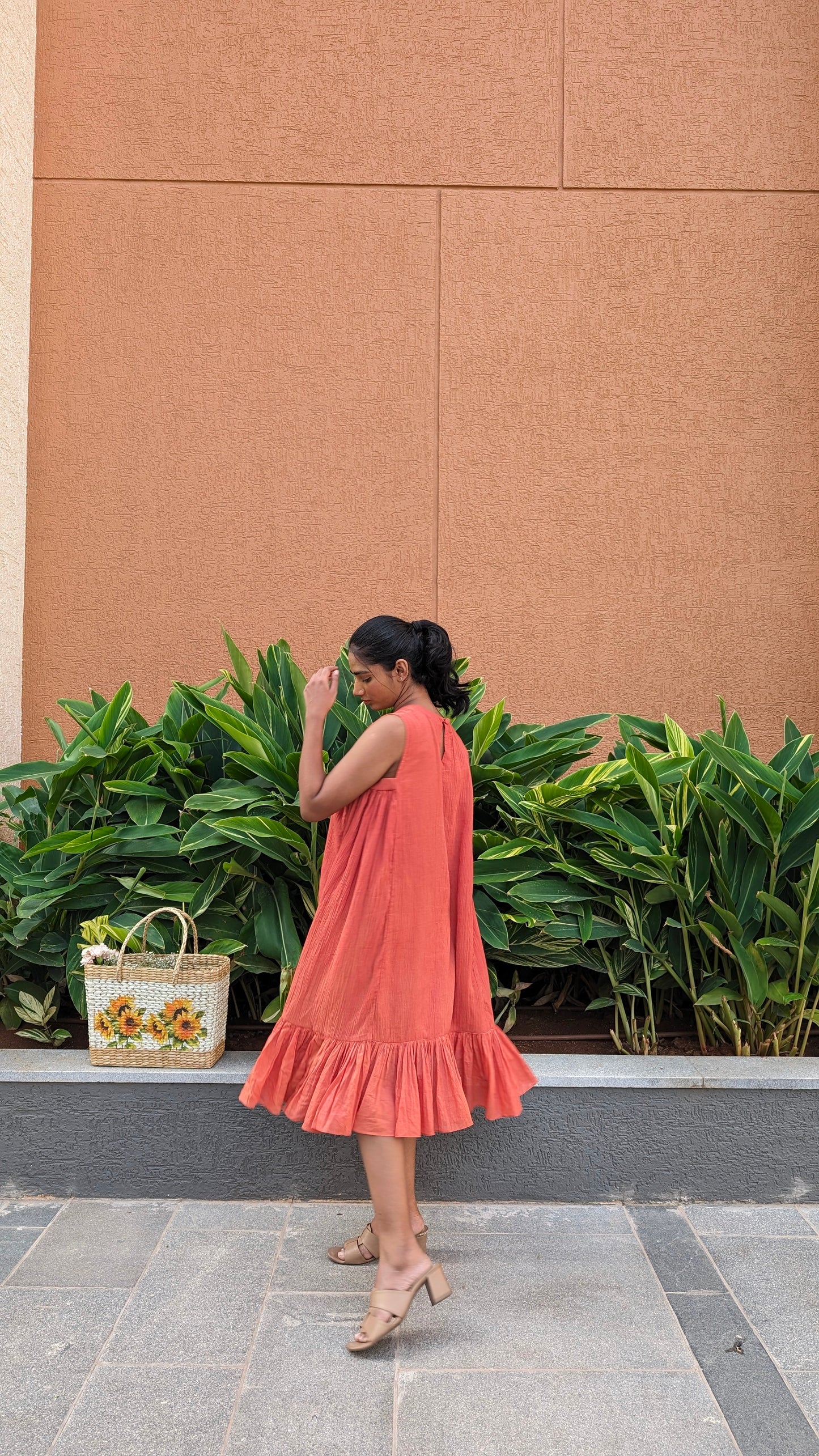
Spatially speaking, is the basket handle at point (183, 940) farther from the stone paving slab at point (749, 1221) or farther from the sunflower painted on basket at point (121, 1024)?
the stone paving slab at point (749, 1221)

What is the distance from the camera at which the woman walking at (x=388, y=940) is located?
230 centimetres

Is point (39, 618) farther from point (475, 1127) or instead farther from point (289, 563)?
point (475, 1127)

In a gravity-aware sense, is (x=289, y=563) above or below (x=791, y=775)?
above

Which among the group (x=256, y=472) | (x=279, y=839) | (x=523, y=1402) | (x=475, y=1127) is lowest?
(x=523, y=1402)

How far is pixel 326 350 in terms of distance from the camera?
4352mm

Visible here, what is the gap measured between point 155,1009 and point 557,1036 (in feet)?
4.07

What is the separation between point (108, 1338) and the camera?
2312 mm

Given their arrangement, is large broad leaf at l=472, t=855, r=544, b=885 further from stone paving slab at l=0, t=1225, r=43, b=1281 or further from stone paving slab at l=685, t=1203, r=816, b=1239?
stone paving slab at l=0, t=1225, r=43, b=1281

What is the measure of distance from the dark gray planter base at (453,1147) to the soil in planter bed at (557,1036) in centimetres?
23

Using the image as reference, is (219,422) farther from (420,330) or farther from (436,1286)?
(436,1286)

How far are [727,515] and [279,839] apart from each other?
2.49 meters

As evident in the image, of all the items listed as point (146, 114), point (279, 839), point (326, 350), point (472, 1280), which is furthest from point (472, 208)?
point (472, 1280)

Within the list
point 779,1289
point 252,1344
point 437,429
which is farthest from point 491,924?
point 437,429

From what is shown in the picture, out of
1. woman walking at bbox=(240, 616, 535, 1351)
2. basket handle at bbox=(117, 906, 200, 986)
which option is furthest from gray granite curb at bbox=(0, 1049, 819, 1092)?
woman walking at bbox=(240, 616, 535, 1351)
